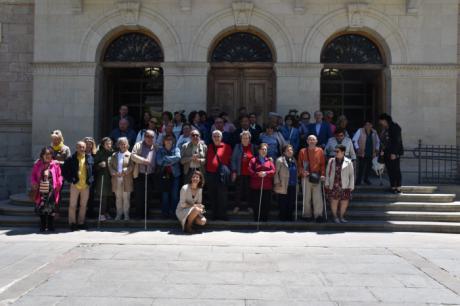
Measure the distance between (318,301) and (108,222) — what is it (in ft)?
20.7

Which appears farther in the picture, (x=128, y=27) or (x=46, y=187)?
(x=128, y=27)

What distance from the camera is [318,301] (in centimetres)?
606

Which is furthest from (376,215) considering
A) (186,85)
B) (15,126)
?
(15,126)

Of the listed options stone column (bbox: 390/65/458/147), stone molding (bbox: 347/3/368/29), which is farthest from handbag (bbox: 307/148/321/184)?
stone molding (bbox: 347/3/368/29)

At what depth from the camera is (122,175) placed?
11.1m

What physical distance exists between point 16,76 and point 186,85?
5273 millimetres

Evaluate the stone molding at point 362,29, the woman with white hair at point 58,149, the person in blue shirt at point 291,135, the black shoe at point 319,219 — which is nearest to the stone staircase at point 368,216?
the black shoe at point 319,219

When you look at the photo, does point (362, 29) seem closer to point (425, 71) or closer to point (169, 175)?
point (425, 71)

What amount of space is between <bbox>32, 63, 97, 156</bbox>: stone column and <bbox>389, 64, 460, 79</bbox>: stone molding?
28.8 feet

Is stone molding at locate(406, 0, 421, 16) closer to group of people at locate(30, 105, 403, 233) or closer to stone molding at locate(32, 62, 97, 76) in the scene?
group of people at locate(30, 105, 403, 233)

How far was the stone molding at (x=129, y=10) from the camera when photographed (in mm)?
14688

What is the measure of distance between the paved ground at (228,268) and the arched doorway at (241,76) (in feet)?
18.7

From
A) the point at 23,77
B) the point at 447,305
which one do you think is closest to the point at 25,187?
the point at 23,77

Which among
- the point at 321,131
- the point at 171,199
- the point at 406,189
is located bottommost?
the point at 171,199
